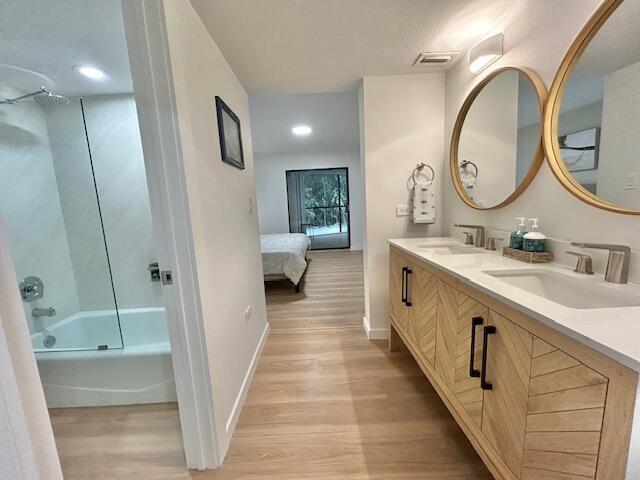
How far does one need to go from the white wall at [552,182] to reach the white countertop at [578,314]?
17cm

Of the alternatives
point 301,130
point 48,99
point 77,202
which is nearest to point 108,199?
point 77,202

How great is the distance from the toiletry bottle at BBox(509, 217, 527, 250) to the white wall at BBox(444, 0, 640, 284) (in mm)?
65

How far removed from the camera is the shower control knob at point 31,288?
177 cm

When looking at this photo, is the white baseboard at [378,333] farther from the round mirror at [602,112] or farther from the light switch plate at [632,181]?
the light switch plate at [632,181]

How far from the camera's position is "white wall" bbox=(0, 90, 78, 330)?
182 cm

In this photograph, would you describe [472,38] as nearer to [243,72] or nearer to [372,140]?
[372,140]

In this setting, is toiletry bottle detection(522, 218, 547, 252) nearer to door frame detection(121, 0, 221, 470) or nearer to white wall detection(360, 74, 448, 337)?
white wall detection(360, 74, 448, 337)

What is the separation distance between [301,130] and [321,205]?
88.4 inches

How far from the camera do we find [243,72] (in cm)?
186

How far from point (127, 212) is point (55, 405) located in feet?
4.59

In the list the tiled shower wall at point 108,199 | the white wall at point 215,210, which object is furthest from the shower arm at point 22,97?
the white wall at point 215,210

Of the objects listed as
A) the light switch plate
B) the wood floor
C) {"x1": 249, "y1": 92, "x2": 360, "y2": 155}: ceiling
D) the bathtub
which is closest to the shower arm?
{"x1": 249, "y1": 92, "x2": 360, "y2": 155}: ceiling

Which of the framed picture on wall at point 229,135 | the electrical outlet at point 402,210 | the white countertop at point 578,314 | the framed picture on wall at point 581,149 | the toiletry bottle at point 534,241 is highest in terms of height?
the framed picture on wall at point 229,135

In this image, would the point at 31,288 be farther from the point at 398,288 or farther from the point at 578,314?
the point at 578,314
